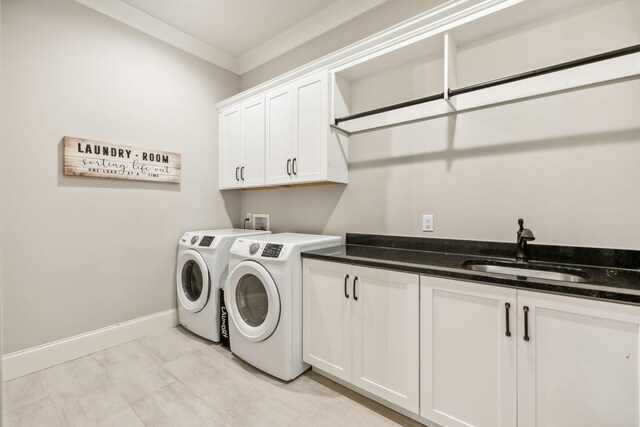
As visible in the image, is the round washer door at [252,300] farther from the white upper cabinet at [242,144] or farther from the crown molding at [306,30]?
the crown molding at [306,30]

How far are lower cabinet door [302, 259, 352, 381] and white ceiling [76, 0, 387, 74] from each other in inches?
84.5

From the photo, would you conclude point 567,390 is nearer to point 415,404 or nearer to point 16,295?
point 415,404

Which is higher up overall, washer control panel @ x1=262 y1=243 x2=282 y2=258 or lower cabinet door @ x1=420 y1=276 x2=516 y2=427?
washer control panel @ x1=262 y1=243 x2=282 y2=258

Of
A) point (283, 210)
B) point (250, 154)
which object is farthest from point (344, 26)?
point (283, 210)

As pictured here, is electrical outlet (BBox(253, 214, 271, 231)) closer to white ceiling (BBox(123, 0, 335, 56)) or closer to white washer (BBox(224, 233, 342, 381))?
white washer (BBox(224, 233, 342, 381))

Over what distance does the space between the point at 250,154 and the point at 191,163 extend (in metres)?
0.66

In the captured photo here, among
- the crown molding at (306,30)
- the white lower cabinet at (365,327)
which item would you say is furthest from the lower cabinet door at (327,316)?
the crown molding at (306,30)

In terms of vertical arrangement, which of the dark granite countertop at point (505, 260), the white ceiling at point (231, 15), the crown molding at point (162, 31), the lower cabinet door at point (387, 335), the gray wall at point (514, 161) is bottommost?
the lower cabinet door at point (387, 335)

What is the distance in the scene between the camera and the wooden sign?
239 centimetres

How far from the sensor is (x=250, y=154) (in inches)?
120

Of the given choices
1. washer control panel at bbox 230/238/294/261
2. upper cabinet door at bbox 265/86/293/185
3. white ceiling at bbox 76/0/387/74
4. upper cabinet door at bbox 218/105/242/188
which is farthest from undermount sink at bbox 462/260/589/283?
upper cabinet door at bbox 218/105/242/188

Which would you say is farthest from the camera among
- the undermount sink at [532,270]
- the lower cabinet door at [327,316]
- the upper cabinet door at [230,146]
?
the upper cabinet door at [230,146]

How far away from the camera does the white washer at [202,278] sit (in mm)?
2637

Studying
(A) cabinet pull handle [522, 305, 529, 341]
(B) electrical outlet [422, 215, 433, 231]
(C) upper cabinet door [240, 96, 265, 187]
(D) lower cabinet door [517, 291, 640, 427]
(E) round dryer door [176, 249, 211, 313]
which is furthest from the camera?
(C) upper cabinet door [240, 96, 265, 187]
